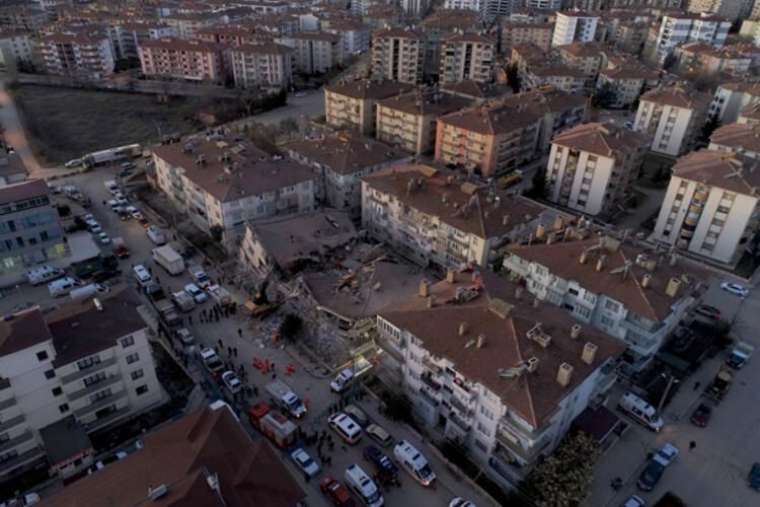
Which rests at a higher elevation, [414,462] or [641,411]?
[414,462]

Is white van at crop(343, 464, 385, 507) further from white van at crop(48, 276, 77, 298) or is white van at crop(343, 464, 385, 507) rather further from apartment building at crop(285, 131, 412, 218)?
apartment building at crop(285, 131, 412, 218)

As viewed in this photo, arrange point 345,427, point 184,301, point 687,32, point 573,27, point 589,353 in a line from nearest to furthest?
point 589,353, point 345,427, point 184,301, point 687,32, point 573,27

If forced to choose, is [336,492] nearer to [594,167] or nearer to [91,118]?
[594,167]

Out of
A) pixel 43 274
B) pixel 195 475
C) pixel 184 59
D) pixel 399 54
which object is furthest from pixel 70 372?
pixel 184 59

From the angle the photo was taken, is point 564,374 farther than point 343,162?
No

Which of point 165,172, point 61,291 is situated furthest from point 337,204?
point 61,291

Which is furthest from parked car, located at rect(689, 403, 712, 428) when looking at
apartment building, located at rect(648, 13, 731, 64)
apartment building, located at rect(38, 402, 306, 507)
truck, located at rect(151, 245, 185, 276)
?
apartment building, located at rect(648, 13, 731, 64)

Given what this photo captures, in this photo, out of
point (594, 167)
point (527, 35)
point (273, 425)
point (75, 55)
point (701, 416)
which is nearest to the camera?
point (273, 425)
